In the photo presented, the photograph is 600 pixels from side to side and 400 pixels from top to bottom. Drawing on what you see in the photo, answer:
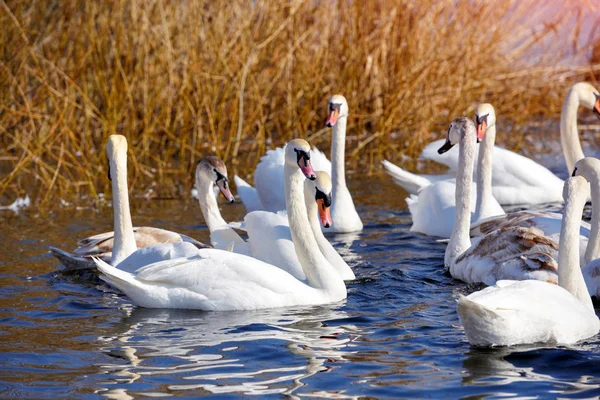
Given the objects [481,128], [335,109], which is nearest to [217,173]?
[335,109]

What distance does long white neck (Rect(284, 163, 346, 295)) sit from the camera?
684 centimetres

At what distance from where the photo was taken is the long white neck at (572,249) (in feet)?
20.1

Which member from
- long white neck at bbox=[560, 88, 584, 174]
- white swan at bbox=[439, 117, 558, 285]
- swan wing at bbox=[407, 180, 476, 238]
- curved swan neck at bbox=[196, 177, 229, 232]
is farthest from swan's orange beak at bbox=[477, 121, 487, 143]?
curved swan neck at bbox=[196, 177, 229, 232]

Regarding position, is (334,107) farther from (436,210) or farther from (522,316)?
(522,316)

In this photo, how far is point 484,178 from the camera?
9.31m

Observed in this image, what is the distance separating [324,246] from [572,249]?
6.82 ft

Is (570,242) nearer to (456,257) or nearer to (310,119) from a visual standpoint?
(456,257)

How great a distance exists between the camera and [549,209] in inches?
423

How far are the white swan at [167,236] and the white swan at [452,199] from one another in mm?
1953

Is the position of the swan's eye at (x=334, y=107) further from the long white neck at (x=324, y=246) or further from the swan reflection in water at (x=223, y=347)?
the swan reflection in water at (x=223, y=347)

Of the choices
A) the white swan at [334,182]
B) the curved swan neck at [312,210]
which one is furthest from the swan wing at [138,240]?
the white swan at [334,182]

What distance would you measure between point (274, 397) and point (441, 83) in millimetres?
9309

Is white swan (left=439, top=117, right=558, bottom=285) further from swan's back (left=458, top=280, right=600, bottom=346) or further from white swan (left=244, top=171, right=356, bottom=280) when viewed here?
swan's back (left=458, top=280, right=600, bottom=346)

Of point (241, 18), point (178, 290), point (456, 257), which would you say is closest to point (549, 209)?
point (456, 257)
